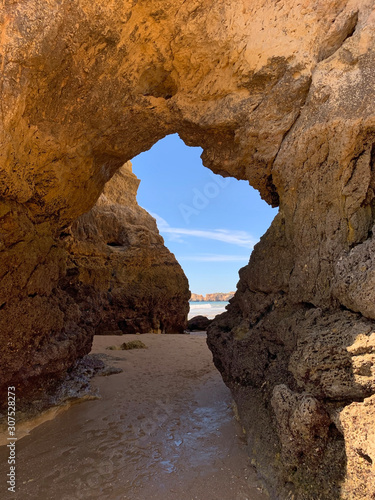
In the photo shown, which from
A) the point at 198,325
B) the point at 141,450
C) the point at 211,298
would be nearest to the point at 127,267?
the point at 198,325

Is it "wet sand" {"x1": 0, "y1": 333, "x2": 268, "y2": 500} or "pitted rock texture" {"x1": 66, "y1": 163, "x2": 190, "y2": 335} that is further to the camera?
"pitted rock texture" {"x1": 66, "y1": 163, "x2": 190, "y2": 335}

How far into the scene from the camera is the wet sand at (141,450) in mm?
2783

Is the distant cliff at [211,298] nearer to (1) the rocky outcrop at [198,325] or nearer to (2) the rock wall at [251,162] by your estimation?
(1) the rocky outcrop at [198,325]

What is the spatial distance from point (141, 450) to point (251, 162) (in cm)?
418

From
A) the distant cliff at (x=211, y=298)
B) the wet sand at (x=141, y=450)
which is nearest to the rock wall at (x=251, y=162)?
the wet sand at (x=141, y=450)

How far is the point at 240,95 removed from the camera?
4.25 m

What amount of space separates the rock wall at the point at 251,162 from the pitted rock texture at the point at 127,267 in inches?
204

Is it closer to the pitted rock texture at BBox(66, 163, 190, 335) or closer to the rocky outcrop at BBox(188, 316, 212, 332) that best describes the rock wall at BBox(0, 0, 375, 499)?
the pitted rock texture at BBox(66, 163, 190, 335)

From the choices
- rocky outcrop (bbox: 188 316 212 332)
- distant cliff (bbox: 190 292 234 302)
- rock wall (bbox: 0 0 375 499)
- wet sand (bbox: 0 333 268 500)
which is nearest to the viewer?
rock wall (bbox: 0 0 375 499)

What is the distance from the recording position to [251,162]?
176 inches

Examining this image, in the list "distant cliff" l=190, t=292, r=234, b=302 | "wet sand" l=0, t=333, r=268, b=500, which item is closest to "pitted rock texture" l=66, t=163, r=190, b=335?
"wet sand" l=0, t=333, r=268, b=500

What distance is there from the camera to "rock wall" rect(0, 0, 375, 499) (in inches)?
102

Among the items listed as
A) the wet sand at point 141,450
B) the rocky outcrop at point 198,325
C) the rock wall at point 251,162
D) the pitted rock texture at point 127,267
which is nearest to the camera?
the rock wall at point 251,162

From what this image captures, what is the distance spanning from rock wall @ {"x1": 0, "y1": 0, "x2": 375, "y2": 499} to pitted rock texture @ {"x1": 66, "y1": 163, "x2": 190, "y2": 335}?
5181 mm
